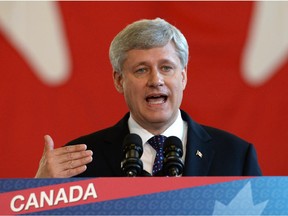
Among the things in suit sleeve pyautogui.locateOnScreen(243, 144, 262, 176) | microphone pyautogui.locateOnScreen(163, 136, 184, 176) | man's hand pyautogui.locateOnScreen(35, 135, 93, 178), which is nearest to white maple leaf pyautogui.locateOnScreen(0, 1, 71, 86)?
suit sleeve pyautogui.locateOnScreen(243, 144, 262, 176)

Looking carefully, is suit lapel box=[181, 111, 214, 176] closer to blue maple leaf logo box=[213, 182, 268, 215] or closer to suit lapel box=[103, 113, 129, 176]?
suit lapel box=[103, 113, 129, 176]

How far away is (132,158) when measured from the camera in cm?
153

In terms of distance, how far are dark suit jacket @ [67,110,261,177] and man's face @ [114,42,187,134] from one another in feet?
0.36

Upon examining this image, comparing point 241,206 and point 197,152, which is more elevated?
point 197,152

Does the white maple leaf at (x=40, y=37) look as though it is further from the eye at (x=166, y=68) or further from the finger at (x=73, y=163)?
the finger at (x=73, y=163)

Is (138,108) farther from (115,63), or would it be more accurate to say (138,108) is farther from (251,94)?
(251,94)

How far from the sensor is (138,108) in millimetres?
1983

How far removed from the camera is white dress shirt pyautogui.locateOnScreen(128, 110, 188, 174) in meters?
1.91

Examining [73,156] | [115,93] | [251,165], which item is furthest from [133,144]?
[115,93]

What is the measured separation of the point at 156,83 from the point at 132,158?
43 cm

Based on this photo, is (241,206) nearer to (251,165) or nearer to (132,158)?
(132,158)

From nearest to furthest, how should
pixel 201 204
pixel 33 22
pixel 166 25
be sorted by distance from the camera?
1. pixel 201 204
2. pixel 166 25
3. pixel 33 22

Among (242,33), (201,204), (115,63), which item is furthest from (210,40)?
(201,204)

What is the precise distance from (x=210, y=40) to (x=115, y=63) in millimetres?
1073
